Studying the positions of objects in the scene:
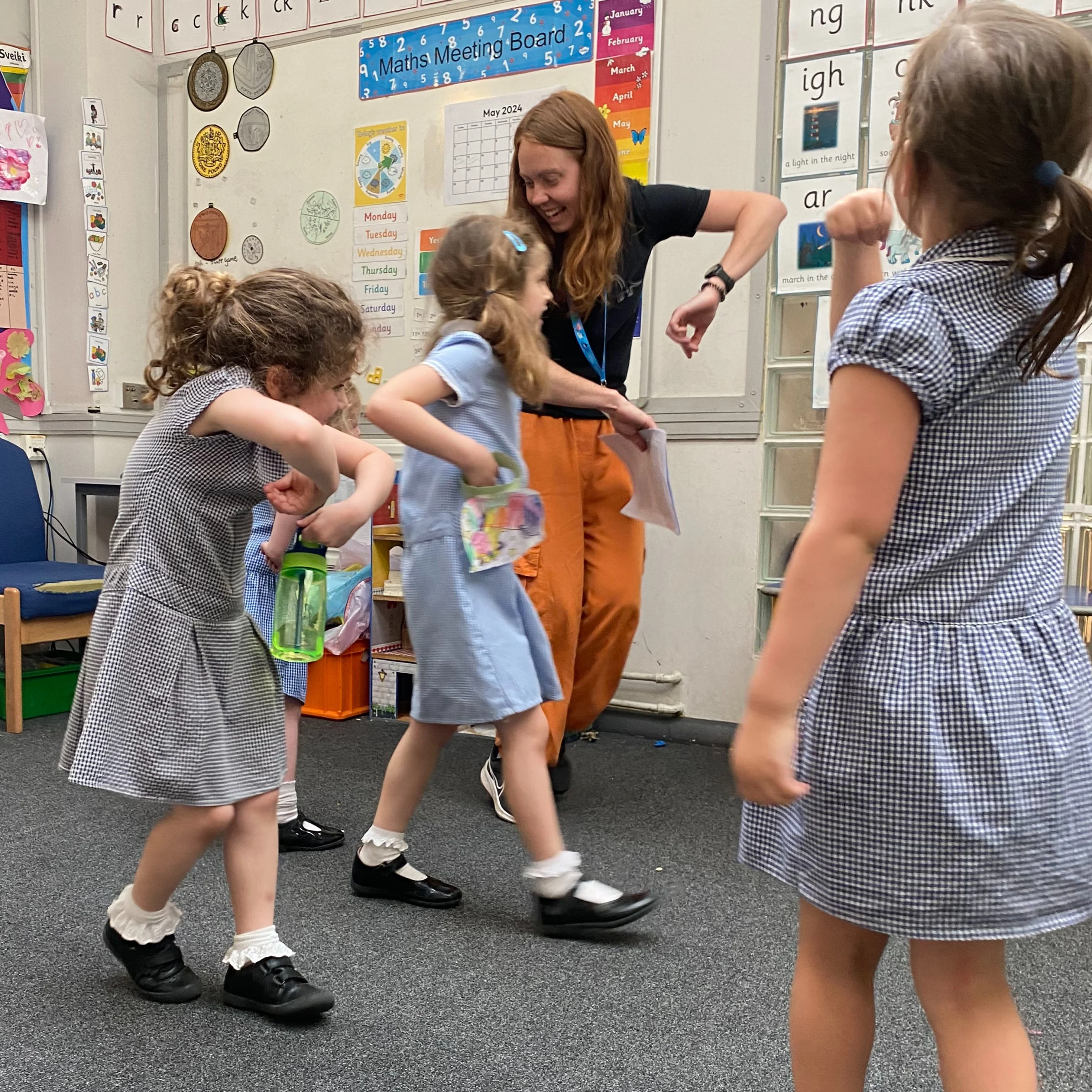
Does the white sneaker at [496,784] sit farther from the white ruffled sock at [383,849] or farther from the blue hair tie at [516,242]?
the blue hair tie at [516,242]

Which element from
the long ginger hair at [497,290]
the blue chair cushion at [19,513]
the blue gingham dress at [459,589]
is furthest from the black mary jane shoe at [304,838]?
the blue chair cushion at [19,513]

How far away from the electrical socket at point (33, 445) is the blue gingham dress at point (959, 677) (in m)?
3.77

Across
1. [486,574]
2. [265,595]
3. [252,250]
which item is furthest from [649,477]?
[252,250]

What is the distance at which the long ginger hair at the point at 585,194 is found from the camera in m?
2.01

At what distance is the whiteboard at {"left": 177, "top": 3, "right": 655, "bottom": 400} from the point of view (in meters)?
3.39

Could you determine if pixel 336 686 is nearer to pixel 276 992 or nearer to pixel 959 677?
pixel 276 992

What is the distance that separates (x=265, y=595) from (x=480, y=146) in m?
1.86

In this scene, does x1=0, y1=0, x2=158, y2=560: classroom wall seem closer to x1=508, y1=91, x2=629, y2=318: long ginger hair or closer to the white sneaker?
the white sneaker

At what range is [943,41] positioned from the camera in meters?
0.78

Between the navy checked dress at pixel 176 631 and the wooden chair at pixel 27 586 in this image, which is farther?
the wooden chair at pixel 27 586

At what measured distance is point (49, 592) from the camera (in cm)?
312

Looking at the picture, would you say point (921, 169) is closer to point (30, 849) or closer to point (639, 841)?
point (639, 841)

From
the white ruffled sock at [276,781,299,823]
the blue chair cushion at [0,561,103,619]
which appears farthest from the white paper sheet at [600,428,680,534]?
the blue chair cushion at [0,561,103,619]

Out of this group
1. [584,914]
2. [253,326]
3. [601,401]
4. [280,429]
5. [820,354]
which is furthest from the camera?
[820,354]
